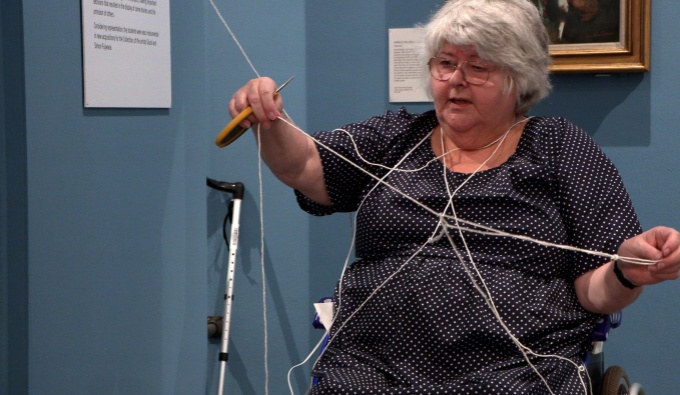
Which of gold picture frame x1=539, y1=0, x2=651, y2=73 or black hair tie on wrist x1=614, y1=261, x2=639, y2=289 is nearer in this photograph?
black hair tie on wrist x1=614, y1=261, x2=639, y2=289

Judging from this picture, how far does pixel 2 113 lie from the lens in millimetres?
1653

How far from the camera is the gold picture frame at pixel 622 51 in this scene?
2.29 metres

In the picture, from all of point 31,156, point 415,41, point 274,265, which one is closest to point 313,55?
point 415,41

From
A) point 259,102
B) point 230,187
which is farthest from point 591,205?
point 230,187

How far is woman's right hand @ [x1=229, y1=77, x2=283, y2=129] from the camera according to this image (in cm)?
155

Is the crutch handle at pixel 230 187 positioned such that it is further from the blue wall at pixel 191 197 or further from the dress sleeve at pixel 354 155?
the dress sleeve at pixel 354 155

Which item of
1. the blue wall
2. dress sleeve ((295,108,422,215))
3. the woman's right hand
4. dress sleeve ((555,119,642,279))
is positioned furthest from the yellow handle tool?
dress sleeve ((555,119,642,279))

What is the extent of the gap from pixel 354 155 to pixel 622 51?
3.04 feet

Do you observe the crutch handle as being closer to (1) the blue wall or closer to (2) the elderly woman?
(1) the blue wall

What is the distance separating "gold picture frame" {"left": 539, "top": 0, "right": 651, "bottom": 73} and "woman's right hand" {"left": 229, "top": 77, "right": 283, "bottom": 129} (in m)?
1.08

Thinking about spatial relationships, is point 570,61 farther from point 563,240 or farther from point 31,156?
point 31,156

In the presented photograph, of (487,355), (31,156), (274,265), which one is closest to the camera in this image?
(487,355)

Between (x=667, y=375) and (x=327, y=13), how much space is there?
1391mm

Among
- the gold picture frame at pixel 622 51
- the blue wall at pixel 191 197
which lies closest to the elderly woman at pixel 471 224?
the blue wall at pixel 191 197
